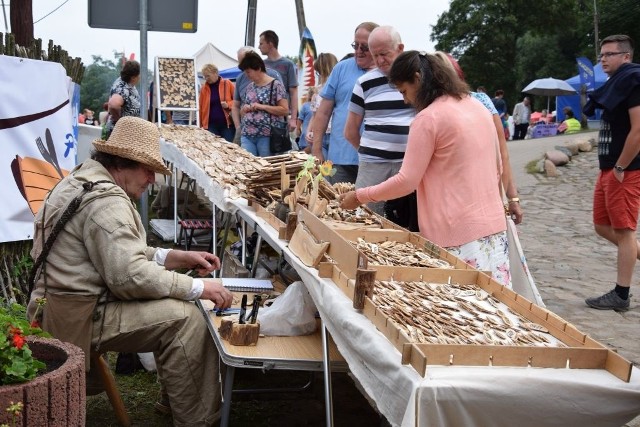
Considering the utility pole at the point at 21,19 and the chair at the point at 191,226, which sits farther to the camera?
the utility pole at the point at 21,19

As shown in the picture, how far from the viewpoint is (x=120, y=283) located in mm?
3416

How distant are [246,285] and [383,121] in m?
1.61

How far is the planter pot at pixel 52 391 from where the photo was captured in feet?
7.81

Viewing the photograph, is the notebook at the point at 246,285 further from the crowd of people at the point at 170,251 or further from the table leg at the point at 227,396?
the table leg at the point at 227,396

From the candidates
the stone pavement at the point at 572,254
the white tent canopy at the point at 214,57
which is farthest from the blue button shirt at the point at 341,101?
the white tent canopy at the point at 214,57

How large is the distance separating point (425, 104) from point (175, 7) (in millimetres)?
3827

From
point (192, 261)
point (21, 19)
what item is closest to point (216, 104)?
point (21, 19)

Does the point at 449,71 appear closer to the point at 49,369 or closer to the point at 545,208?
the point at 49,369

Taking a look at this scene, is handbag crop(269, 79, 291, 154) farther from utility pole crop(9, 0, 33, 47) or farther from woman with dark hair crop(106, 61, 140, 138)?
utility pole crop(9, 0, 33, 47)

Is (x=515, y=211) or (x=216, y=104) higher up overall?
(x=216, y=104)

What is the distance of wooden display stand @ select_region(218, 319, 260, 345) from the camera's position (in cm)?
332

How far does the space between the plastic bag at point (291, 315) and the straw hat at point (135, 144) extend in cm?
85

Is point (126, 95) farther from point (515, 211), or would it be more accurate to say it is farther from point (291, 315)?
point (291, 315)

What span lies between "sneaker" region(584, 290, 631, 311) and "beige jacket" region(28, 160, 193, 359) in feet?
12.5
